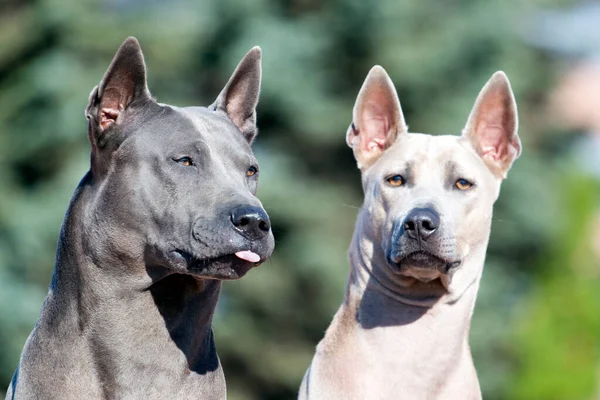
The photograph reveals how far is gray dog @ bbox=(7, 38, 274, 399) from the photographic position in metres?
6.03

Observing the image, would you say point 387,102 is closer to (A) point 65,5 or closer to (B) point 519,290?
(A) point 65,5

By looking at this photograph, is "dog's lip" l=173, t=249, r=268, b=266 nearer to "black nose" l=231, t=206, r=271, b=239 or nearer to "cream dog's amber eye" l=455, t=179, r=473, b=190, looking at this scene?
"black nose" l=231, t=206, r=271, b=239

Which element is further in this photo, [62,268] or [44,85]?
[44,85]

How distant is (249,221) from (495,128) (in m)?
2.19

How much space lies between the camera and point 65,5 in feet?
72.7

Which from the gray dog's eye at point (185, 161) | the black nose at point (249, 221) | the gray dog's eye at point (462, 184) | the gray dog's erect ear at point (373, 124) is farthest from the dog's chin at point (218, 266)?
the gray dog's erect ear at point (373, 124)

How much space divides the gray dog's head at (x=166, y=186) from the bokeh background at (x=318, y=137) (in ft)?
48.3

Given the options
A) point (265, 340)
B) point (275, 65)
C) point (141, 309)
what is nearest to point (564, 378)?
point (265, 340)

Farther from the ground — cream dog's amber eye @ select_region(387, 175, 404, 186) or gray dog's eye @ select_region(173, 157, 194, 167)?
gray dog's eye @ select_region(173, 157, 194, 167)

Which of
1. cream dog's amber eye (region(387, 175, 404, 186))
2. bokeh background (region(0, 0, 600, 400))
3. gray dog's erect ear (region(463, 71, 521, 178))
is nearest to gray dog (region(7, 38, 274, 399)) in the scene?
cream dog's amber eye (region(387, 175, 404, 186))

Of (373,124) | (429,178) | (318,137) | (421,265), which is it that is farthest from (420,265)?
(318,137)

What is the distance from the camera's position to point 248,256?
237 inches

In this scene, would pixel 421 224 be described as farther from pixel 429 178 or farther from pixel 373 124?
pixel 373 124

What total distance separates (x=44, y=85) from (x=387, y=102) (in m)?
14.4
